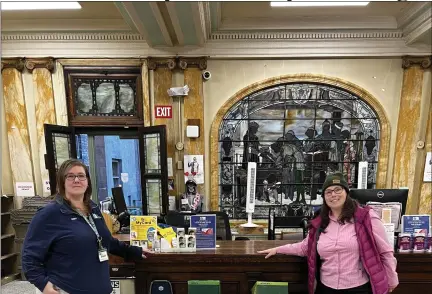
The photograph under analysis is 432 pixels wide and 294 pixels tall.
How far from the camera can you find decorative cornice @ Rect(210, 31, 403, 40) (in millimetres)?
4152

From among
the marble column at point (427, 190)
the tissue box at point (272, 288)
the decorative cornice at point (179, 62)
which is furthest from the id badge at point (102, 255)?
the marble column at point (427, 190)

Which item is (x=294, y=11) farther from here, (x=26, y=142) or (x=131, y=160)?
(x=26, y=142)

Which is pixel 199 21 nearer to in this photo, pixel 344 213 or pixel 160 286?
pixel 344 213

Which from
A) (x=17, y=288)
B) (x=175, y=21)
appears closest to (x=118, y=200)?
(x=17, y=288)

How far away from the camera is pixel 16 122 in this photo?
432 cm

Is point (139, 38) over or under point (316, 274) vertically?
over

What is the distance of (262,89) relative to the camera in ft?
14.5

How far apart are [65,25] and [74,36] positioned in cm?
17

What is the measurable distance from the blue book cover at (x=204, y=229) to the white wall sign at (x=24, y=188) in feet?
11.1

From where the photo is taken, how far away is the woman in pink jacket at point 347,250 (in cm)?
175

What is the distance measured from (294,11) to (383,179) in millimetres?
2760

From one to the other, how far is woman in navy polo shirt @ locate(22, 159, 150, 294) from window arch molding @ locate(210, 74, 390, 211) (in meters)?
2.75

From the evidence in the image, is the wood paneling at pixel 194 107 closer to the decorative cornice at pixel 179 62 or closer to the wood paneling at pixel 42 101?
the decorative cornice at pixel 179 62

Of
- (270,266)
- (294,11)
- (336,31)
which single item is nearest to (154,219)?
(270,266)
